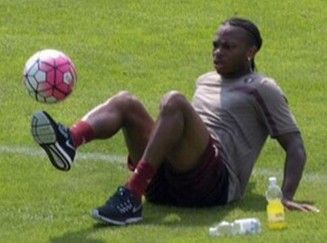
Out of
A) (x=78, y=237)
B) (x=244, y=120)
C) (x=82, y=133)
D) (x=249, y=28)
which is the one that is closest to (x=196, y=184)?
(x=244, y=120)

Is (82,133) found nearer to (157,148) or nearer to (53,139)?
(53,139)

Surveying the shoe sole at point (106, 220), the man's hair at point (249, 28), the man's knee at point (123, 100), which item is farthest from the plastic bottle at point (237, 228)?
the man's hair at point (249, 28)

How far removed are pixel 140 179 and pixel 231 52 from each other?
1273 mm

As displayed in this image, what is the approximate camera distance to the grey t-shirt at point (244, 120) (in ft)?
30.3

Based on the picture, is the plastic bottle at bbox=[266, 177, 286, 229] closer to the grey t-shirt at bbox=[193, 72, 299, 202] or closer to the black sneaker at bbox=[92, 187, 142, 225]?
the grey t-shirt at bbox=[193, 72, 299, 202]

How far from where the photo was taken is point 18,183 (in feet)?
32.3

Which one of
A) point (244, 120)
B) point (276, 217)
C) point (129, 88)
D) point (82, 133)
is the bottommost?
point (129, 88)

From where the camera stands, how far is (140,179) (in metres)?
8.83

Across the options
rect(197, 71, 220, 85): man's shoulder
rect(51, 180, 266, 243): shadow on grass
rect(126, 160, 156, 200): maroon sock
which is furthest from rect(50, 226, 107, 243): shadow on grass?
rect(197, 71, 220, 85): man's shoulder

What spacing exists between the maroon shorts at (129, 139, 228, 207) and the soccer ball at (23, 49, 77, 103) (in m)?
0.95

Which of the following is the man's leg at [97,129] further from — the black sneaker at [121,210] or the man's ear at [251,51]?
the man's ear at [251,51]

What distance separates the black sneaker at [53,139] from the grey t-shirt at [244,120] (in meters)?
1.07

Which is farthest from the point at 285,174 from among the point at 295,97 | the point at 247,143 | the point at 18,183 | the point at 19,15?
the point at 19,15

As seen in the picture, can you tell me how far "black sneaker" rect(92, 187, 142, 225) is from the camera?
8688mm
